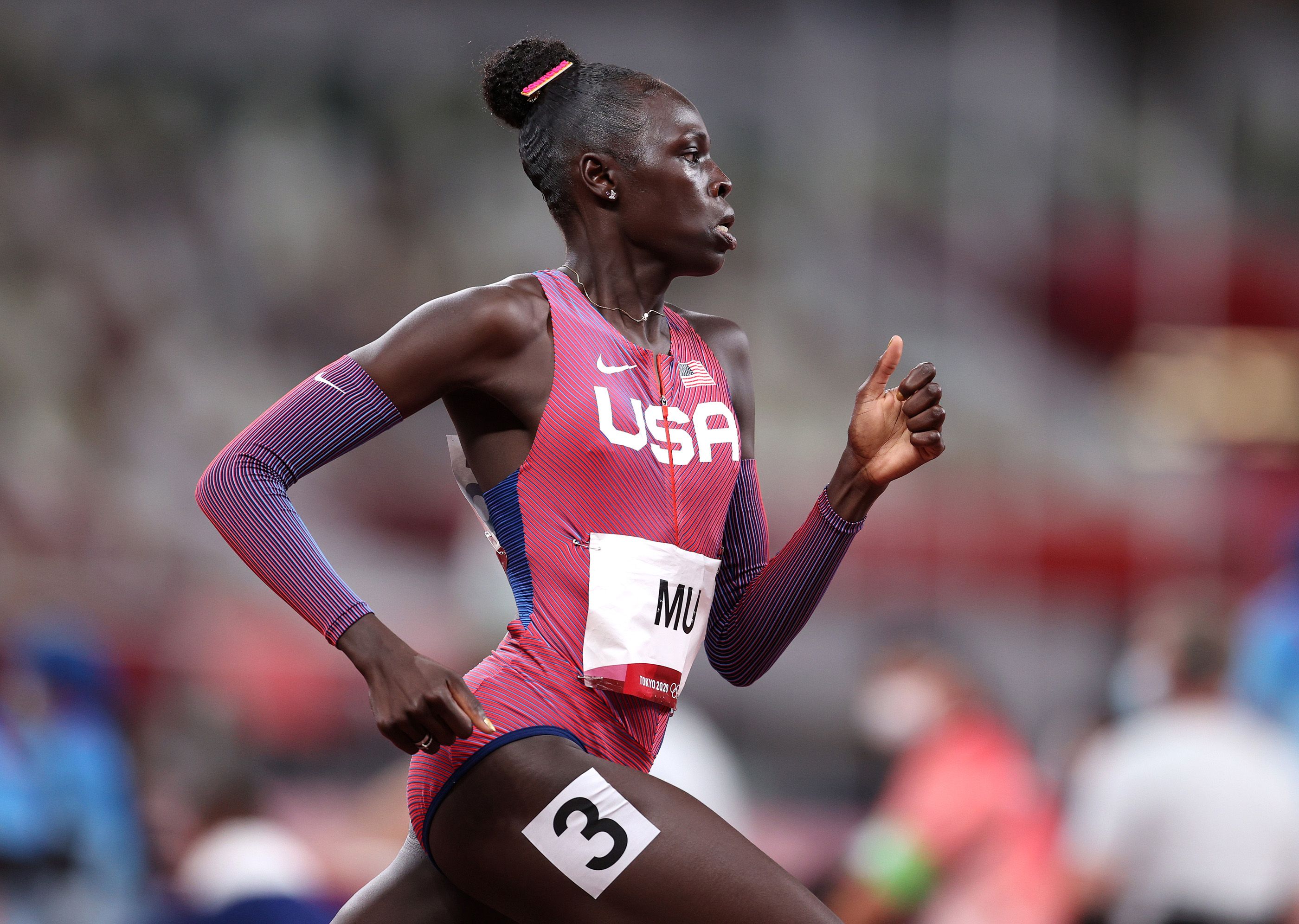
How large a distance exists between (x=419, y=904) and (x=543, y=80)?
1343 mm

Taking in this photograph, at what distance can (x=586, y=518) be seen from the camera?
228cm

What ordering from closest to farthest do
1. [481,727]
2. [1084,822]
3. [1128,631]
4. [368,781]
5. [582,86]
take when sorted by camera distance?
[481,727] < [582,86] < [1084,822] < [368,781] < [1128,631]

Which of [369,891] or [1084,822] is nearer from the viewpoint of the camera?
[369,891]

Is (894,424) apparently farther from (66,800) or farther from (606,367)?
(66,800)

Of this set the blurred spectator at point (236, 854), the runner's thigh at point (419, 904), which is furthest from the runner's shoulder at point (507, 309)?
the blurred spectator at point (236, 854)

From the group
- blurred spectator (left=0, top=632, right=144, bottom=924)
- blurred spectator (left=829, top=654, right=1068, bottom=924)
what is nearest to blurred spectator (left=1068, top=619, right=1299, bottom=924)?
blurred spectator (left=829, top=654, right=1068, bottom=924)

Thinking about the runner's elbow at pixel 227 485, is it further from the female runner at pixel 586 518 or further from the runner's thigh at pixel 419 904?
the runner's thigh at pixel 419 904

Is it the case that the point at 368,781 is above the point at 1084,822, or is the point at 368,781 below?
below

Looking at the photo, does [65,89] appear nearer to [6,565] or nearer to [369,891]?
[6,565]

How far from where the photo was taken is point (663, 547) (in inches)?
90.5

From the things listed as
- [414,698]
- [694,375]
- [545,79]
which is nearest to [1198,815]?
[694,375]

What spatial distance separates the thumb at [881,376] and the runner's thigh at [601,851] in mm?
718

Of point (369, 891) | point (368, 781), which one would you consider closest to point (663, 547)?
point (369, 891)

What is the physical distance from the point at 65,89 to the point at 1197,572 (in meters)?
8.56
